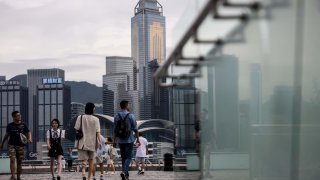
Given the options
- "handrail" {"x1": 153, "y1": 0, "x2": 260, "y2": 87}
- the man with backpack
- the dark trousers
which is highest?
"handrail" {"x1": 153, "y1": 0, "x2": 260, "y2": 87}

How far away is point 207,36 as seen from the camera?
14.0 feet

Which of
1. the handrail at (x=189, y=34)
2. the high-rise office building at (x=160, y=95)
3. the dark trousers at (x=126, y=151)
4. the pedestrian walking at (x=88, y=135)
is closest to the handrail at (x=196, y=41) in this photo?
the handrail at (x=189, y=34)

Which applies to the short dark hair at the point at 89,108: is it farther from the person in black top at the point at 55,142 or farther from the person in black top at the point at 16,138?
the person in black top at the point at 16,138

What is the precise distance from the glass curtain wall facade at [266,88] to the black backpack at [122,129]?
7.65 m

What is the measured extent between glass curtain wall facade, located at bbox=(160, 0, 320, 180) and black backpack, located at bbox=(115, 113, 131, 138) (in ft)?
25.1

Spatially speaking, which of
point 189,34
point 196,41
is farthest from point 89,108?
point 196,41

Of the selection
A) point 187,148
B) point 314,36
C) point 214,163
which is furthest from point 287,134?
point 187,148

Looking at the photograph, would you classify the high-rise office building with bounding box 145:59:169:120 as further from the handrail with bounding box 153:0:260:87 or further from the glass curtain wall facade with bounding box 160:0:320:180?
the glass curtain wall facade with bounding box 160:0:320:180

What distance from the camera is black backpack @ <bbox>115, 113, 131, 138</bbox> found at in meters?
12.3

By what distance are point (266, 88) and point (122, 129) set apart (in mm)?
9286

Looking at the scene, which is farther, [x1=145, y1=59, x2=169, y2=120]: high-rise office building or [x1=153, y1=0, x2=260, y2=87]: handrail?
[x1=145, y1=59, x2=169, y2=120]: high-rise office building

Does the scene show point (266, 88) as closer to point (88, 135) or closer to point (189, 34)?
point (189, 34)

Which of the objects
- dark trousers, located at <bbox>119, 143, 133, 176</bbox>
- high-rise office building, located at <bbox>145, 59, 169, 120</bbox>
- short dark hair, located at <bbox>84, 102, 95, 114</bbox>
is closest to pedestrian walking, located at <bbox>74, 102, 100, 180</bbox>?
short dark hair, located at <bbox>84, 102, 95, 114</bbox>

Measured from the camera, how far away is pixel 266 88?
3.12 m
